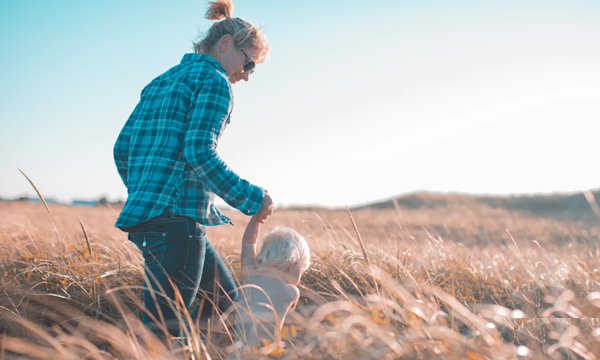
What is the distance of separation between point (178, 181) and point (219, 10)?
3.82 ft

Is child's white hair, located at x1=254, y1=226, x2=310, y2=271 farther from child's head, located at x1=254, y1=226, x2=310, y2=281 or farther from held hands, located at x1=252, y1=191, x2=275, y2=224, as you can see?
held hands, located at x1=252, y1=191, x2=275, y2=224

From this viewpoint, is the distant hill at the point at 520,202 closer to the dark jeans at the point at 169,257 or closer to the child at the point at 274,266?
the child at the point at 274,266

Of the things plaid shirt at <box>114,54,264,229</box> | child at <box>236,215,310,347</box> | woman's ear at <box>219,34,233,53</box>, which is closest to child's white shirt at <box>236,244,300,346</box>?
child at <box>236,215,310,347</box>

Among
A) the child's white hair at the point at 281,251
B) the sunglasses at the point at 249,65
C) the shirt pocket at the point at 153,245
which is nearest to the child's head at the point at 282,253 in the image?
the child's white hair at the point at 281,251

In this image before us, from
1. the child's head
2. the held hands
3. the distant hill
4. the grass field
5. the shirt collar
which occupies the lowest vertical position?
the distant hill

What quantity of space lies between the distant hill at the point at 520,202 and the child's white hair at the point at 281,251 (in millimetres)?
19345

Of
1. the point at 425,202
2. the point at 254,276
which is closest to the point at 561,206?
the point at 425,202

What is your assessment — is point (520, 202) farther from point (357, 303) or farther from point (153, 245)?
point (153, 245)

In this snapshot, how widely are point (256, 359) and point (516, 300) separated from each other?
2.19 meters

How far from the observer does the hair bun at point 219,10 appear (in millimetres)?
2090

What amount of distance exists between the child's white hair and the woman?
11.4 inches

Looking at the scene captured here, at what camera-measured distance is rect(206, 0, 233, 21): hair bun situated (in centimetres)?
209

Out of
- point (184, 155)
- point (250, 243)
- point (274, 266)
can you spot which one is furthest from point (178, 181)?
point (274, 266)

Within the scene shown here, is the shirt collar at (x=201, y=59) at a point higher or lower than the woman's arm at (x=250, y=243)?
higher
